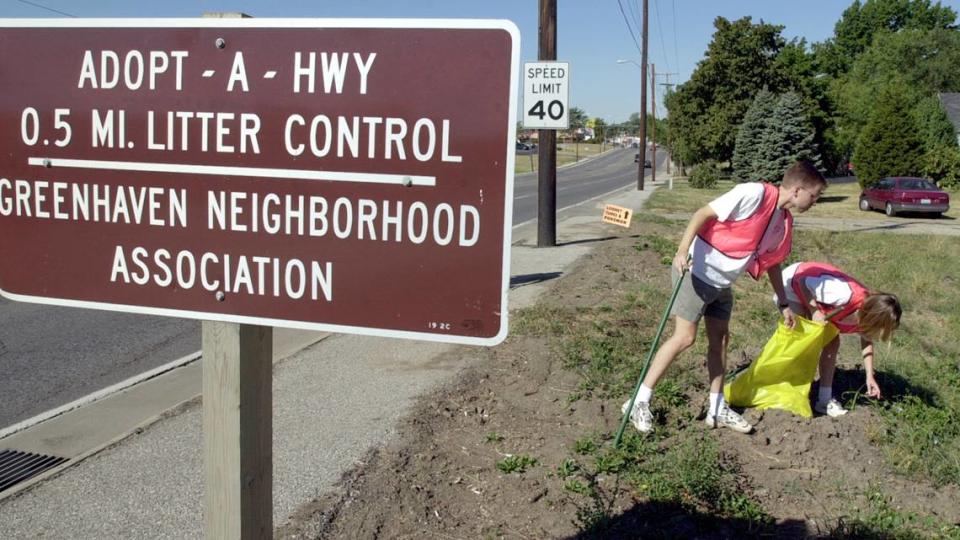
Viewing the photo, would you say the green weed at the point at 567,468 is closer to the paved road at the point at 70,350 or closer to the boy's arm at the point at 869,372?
the boy's arm at the point at 869,372

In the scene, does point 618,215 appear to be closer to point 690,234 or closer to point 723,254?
point 723,254

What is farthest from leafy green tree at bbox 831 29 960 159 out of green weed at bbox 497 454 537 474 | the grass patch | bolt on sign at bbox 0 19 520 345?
bolt on sign at bbox 0 19 520 345

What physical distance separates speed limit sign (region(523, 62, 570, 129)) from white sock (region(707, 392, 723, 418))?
21.4 ft

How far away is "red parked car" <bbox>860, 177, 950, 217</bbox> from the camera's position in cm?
2686

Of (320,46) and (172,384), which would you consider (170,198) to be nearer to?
(320,46)

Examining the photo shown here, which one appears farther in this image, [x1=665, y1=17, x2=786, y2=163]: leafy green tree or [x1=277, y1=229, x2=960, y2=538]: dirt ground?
[x1=665, y1=17, x2=786, y2=163]: leafy green tree

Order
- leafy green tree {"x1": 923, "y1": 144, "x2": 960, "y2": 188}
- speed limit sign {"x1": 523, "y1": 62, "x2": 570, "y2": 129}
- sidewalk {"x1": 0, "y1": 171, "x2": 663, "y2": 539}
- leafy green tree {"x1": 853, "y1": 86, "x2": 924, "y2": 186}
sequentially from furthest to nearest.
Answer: leafy green tree {"x1": 923, "y1": 144, "x2": 960, "y2": 188} < leafy green tree {"x1": 853, "y1": 86, "x2": 924, "y2": 186} < speed limit sign {"x1": 523, "y1": 62, "x2": 570, "y2": 129} < sidewalk {"x1": 0, "y1": 171, "x2": 663, "y2": 539}

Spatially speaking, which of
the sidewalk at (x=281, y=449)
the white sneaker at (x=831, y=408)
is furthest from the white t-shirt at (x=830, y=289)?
the sidewalk at (x=281, y=449)

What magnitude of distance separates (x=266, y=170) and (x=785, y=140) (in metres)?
39.8

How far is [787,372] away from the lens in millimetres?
5145

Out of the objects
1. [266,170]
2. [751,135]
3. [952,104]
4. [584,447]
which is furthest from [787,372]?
[952,104]

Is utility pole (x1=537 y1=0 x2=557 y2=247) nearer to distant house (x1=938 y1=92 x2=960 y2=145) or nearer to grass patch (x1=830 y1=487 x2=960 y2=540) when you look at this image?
grass patch (x1=830 y1=487 x2=960 y2=540)

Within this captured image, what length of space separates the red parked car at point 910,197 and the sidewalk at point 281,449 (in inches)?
975

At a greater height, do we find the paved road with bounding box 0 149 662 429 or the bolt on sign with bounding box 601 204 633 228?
the bolt on sign with bounding box 601 204 633 228
